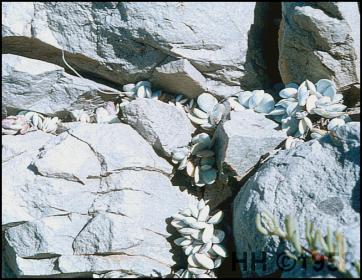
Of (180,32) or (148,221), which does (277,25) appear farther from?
(148,221)

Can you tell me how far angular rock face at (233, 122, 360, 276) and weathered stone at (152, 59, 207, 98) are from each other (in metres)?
0.97

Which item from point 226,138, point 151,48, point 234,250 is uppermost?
point 151,48

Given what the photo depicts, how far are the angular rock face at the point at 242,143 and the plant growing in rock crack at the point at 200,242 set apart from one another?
303 mm

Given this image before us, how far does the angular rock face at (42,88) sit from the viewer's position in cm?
464

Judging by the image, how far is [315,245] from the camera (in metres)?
3.34

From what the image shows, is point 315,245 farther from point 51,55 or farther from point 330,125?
point 51,55

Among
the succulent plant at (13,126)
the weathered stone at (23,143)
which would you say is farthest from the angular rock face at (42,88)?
the weathered stone at (23,143)

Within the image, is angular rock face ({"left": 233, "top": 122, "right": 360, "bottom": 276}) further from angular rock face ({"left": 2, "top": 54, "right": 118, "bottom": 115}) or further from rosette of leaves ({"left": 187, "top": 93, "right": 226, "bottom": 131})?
angular rock face ({"left": 2, "top": 54, "right": 118, "bottom": 115})

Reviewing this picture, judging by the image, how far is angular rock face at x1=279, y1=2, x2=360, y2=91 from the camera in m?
4.34

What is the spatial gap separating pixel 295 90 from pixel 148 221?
1299 millimetres

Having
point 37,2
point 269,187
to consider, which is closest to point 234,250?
point 269,187

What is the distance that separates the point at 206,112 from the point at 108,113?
2.29 ft

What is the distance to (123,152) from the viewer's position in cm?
434

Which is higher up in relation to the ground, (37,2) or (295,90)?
(37,2)
